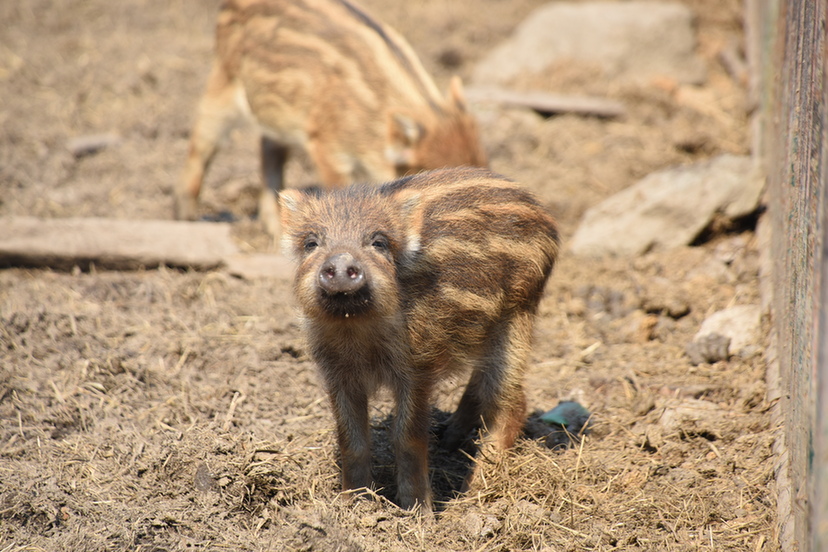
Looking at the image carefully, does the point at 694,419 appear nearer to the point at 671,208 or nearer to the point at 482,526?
the point at 482,526

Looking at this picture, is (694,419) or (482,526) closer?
(482,526)

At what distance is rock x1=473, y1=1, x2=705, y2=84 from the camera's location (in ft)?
28.8

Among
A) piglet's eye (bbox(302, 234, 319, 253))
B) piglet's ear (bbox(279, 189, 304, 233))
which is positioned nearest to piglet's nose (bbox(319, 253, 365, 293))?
piglet's eye (bbox(302, 234, 319, 253))

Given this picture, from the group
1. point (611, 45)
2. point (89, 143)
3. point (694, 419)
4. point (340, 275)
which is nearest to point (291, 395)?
point (340, 275)

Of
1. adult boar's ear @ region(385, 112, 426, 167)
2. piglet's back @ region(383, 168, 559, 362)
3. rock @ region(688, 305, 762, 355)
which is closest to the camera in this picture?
piglet's back @ region(383, 168, 559, 362)

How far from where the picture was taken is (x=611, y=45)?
28.9ft

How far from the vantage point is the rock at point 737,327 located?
4.39 m

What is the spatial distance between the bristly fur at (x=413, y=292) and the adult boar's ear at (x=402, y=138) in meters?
1.71

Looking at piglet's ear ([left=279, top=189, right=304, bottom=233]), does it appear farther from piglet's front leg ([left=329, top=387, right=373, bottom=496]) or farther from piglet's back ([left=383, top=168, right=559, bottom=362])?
piglet's front leg ([left=329, top=387, right=373, bottom=496])

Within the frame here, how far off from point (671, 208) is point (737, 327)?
1.42 m

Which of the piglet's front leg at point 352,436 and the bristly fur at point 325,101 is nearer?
the piglet's front leg at point 352,436

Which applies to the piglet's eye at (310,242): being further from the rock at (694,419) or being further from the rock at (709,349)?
the rock at (709,349)

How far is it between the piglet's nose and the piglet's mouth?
0.22 feet

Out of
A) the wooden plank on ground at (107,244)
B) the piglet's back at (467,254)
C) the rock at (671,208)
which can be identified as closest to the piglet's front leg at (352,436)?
the piglet's back at (467,254)
